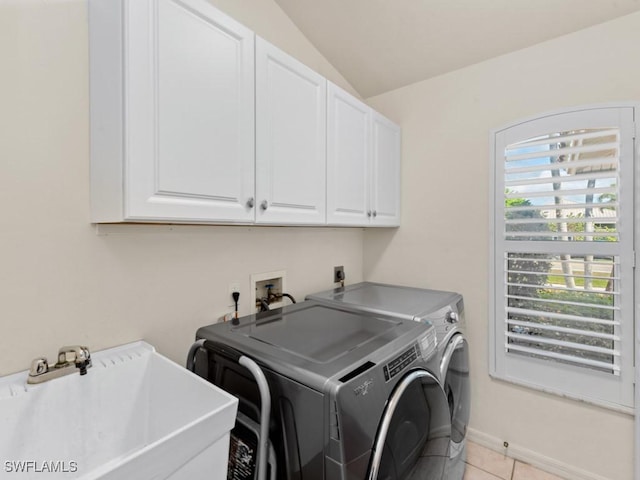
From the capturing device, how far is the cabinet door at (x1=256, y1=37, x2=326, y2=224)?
1.19 metres

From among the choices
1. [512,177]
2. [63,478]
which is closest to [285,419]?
[63,478]

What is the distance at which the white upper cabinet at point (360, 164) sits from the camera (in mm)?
1557

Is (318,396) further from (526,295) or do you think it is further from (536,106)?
(536,106)

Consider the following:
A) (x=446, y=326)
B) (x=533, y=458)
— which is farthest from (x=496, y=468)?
(x=446, y=326)

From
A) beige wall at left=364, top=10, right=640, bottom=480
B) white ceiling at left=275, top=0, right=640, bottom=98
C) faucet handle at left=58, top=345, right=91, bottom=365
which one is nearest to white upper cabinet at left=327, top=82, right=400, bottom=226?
beige wall at left=364, top=10, right=640, bottom=480

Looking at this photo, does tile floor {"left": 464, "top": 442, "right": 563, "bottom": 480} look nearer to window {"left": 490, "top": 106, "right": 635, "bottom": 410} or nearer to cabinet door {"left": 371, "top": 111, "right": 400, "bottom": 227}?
window {"left": 490, "top": 106, "right": 635, "bottom": 410}

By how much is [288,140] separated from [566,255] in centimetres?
157

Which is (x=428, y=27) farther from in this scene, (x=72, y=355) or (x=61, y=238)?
(x=72, y=355)

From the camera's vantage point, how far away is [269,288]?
1646 millimetres

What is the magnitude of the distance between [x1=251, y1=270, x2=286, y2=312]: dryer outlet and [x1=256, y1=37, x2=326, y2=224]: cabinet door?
0.42 meters

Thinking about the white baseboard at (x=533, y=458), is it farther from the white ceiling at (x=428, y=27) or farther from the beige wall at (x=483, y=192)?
the white ceiling at (x=428, y=27)

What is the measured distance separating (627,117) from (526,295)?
Answer: 989 millimetres

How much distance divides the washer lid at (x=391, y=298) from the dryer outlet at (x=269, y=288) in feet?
0.67

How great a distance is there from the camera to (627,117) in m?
1.43
